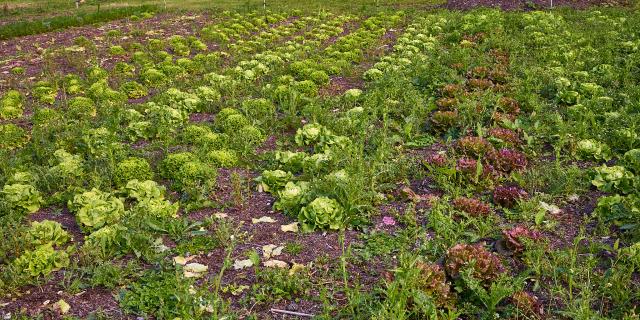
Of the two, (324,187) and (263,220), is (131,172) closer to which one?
(263,220)

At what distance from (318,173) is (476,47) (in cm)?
776

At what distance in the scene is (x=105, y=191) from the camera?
623cm

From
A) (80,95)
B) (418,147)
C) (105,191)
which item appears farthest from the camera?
(80,95)

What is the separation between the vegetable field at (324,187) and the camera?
4500mm

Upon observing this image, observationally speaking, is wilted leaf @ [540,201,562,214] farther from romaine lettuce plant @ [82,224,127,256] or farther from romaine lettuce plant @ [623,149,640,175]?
romaine lettuce plant @ [82,224,127,256]

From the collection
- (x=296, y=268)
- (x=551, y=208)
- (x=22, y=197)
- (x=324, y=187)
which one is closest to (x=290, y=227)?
(x=324, y=187)

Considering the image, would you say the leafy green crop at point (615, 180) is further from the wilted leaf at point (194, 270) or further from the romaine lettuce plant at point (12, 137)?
the romaine lettuce plant at point (12, 137)

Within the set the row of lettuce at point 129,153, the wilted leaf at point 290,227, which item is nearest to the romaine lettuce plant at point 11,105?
the row of lettuce at point 129,153

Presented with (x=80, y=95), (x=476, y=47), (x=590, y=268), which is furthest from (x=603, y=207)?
(x=80, y=95)

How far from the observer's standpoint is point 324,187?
19.4ft

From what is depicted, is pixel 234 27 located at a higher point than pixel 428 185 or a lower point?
higher

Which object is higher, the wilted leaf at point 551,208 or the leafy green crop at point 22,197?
the leafy green crop at point 22,197

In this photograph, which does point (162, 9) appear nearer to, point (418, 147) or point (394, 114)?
point (394, 114)

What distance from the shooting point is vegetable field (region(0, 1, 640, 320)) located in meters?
4.50
